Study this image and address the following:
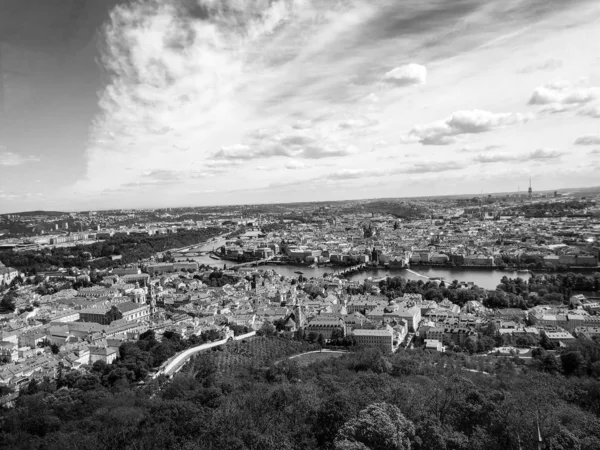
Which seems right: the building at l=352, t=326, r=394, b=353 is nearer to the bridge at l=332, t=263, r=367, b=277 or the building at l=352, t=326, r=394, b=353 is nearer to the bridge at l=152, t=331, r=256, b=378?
the bridge at l=152, t=331, r=256, b=378

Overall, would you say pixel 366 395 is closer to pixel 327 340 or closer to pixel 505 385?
pixel 505 385

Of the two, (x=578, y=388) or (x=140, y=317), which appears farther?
(x=140, y=317)

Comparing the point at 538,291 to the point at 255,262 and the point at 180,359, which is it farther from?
the point at 255,262

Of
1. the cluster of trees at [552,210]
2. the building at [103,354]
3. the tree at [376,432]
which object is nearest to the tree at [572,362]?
the tree at [376,432]

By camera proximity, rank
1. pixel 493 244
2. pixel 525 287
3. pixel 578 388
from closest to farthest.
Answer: pixel 578 388
pixel 525 287
pixel 493 244

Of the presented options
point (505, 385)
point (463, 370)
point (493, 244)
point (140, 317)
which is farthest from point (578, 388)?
point (493, 244)

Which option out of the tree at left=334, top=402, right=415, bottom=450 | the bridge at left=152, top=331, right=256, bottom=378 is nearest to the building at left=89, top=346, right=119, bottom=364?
the bridge at left=152, top=331, right=256, bottom=378

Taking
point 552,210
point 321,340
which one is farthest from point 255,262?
point 552,210
